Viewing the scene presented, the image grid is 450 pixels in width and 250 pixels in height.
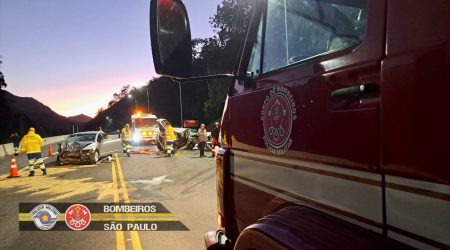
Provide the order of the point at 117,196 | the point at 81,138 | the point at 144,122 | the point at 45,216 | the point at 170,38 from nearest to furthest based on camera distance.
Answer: the point at 170,38 → the point at 45,216 → the point at 117,196 → the point at 81,138 → the point at 144,122

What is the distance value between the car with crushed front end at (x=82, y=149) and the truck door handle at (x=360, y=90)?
51.5 ft

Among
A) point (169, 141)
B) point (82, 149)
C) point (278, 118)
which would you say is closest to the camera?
point (278, 118)

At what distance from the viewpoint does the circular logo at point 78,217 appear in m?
6.36

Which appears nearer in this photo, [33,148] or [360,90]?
[360,90]

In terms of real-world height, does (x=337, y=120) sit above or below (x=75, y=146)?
above

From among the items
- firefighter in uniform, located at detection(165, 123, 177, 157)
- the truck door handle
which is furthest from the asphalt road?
the truck door handle

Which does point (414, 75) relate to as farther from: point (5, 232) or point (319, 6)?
point (5, 232)

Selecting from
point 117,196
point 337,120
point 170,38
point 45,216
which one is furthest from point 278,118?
point 117,196

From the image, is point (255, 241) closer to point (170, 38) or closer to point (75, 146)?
point (170, 38)

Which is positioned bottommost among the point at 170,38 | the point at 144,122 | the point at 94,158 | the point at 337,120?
the point at 94,158

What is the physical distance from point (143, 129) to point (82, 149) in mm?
14519

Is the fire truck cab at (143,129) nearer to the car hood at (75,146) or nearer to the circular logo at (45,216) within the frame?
the car hood at (75,146)

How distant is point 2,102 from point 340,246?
6966cm

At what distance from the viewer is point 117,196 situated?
8.62m
